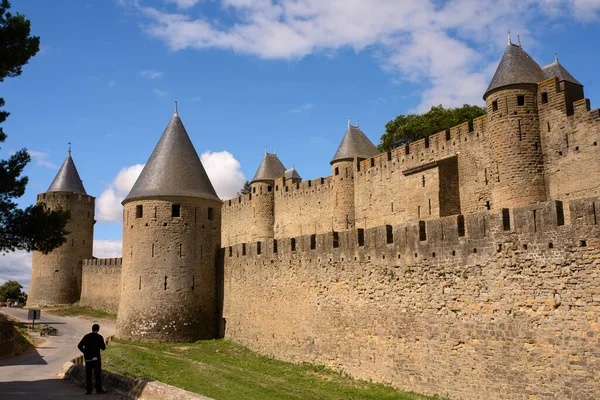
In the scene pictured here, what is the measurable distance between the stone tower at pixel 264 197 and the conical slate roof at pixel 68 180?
1179cm

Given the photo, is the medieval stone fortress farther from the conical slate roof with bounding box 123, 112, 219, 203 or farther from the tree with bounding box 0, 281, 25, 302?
the tree with bounding box 0, 281, 25, 302

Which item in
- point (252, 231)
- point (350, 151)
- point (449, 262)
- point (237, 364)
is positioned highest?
point (350, 151)

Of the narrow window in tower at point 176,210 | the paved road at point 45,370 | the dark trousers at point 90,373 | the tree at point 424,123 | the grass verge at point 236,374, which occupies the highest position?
the tree at point 424,123

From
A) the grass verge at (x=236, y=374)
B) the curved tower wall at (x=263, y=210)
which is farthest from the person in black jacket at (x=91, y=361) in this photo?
the curved tower wall at (x=263, y=210)

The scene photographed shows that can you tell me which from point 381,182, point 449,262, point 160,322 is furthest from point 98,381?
point 381,182

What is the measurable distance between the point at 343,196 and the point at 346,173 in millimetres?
1264

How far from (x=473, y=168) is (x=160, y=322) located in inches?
540

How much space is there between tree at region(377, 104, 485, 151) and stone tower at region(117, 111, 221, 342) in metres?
18.7

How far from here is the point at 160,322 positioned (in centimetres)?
2216

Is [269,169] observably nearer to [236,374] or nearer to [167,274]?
[167,274]

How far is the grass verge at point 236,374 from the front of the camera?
14234 mm

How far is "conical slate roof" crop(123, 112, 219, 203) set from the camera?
23109mm

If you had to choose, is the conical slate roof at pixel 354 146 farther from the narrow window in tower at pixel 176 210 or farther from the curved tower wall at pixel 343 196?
the narrow window in tower at pixel 176 210

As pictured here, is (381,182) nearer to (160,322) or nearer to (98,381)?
(160,322)
